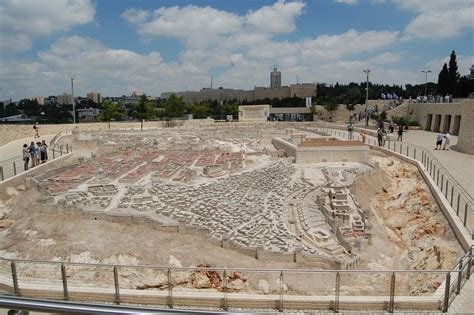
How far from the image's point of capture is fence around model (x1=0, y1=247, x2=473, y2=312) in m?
5.93

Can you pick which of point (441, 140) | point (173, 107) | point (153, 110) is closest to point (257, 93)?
point (173, 107)

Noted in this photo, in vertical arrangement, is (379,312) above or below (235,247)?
above

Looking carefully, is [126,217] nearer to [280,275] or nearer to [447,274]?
[280,275]

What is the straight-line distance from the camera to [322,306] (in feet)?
19.5

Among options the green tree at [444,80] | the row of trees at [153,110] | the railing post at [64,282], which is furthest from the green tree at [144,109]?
the railing post at [64,282]

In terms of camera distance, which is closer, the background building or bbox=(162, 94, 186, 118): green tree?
bbox=(162, 94, 186, 118): green tree

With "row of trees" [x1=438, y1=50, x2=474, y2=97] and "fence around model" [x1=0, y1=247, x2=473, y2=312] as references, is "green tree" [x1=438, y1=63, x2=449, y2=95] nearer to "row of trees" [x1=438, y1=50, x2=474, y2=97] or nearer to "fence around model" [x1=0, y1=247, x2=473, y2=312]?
"row of trees" [x1=438, y1=50, x2=474, y2=97]

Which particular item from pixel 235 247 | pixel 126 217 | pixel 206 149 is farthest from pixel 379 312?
pixel 206 149

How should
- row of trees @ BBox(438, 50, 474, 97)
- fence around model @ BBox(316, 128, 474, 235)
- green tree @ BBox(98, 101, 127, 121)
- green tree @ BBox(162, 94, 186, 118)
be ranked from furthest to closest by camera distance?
green tree @ BBox(162, 94, 186, 118)
green tree @ BBox(98, 101, 127, 121)
row of trees @ BBox(438, 50, 474, 97)
fence around model @ BBox(316, 128, 474, 235)

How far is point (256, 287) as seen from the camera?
6.58m

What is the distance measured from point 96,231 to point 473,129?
19.0 m

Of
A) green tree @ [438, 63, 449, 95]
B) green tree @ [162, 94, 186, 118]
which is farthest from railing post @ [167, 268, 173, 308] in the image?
green tree @ [162, 94, 186, 118]

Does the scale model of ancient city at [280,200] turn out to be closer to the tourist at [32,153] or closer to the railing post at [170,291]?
the tourist at [32,153]

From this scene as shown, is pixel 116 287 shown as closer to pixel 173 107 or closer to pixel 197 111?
pixel 173 107
